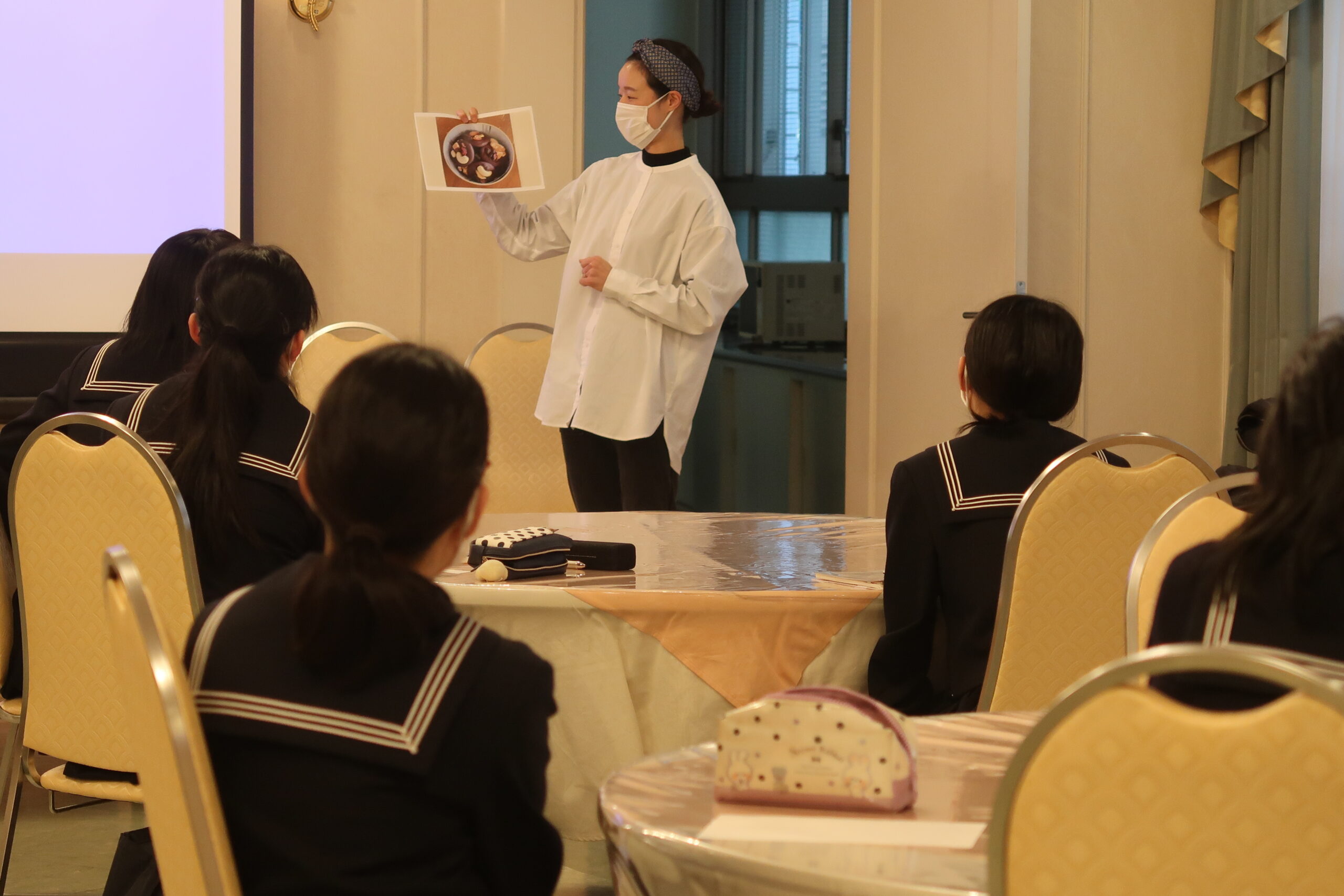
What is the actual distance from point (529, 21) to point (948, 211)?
1.71 metres

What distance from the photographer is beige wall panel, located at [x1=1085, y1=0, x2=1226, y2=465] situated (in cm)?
418

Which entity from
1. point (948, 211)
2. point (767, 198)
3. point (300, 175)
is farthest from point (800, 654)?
point (767, 198)

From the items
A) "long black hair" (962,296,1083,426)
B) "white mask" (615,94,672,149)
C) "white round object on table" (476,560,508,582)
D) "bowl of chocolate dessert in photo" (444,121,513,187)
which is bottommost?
"white round object on table" (476,560,508,582)

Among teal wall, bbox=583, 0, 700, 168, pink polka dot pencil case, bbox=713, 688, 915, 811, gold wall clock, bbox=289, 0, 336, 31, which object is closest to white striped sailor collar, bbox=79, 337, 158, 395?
pink polka dot pencil case, bbox=713, 688, 915, 811

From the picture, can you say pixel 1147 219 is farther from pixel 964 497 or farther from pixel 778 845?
pixel 778 845

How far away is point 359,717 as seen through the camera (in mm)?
1034

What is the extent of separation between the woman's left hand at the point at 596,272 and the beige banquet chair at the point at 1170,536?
2.03m

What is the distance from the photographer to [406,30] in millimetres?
4793

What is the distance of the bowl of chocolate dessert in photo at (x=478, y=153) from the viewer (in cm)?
358

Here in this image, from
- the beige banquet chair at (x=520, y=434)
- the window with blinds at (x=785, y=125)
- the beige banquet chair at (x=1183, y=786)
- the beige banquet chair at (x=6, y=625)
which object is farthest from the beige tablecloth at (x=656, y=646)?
the window with blinds at (x=785, y=125)

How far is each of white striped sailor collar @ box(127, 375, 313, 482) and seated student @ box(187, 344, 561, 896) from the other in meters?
0.93

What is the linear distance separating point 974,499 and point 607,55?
4541mm

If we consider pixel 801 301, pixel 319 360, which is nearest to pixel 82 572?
pixel 319 360

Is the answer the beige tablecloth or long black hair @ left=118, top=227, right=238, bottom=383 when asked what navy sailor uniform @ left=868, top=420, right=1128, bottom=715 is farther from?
long black hair @ left=118, top=227, right=238, bottom=383
